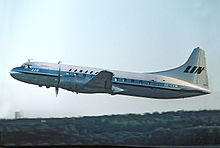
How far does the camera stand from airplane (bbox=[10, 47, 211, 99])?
22594mm

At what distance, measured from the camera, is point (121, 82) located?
22.6m

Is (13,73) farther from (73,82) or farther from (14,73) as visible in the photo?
(73,82)

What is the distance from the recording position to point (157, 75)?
23312 mm

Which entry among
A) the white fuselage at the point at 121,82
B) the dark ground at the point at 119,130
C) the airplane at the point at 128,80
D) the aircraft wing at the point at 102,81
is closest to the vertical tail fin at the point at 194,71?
the airplane at the point at 128,80

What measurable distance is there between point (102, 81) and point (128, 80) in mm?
1753

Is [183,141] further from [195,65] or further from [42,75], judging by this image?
[42,75]

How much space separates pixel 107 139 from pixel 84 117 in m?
2.09

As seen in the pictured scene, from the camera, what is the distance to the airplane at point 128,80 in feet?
74.1

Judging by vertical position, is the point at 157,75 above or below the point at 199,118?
above

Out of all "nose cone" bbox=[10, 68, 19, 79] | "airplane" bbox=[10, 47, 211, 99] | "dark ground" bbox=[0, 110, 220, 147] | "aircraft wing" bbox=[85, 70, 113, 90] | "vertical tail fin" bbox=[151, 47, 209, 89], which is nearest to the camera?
"dark ground" bbox=[0, 110, 220, 147]

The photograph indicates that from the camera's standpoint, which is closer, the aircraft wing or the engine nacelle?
the aircraft wing

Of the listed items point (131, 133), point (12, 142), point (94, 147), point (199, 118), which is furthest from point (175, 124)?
point (12, 142)

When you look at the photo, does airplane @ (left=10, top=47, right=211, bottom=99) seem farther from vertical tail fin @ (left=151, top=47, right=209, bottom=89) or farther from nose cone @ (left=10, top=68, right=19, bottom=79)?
nose cone @ (left=10, top=68, right=19, bottom=79)

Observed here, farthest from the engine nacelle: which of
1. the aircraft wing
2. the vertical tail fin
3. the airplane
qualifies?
the vertical tail fin
